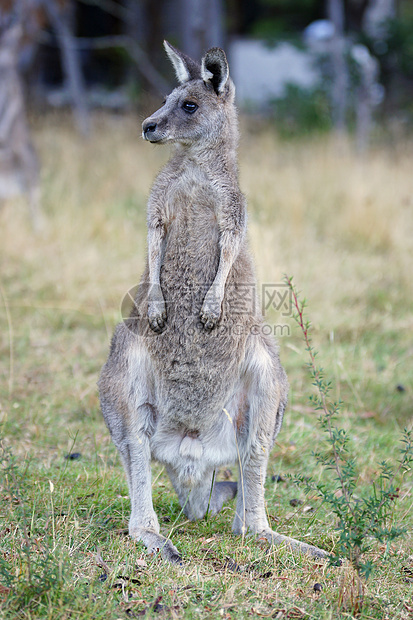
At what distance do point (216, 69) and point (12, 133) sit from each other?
19.7 ft

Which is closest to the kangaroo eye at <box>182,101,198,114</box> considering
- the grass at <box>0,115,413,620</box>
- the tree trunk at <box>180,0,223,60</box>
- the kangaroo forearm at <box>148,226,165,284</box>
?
the kangaroo forearm at <box>148,226,165,284</box>

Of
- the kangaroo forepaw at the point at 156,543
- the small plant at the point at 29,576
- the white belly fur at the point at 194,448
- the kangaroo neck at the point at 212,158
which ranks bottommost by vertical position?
the kangaroo forepaw at the point at 156,543

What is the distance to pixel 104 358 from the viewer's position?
5.31 meters

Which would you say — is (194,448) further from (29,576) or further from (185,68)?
(185,68)

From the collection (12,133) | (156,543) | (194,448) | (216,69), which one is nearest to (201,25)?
(12,133)

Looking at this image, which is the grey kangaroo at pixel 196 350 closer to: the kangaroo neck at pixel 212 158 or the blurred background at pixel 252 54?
the kangaroo neck at pixel 212 158

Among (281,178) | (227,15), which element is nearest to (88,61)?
(227,15)

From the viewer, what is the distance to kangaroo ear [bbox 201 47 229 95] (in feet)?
10.3

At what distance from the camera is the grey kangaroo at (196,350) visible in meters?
3.05

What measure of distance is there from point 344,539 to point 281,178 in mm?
7677

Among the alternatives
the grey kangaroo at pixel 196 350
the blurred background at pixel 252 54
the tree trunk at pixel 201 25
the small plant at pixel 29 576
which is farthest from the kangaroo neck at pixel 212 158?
the tree trunk at pixel 201 25

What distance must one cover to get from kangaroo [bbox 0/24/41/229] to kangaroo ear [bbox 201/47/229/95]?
5480 mm

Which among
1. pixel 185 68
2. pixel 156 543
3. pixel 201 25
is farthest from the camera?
pixel 201 25

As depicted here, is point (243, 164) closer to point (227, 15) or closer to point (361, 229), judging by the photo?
point (361, 229)
